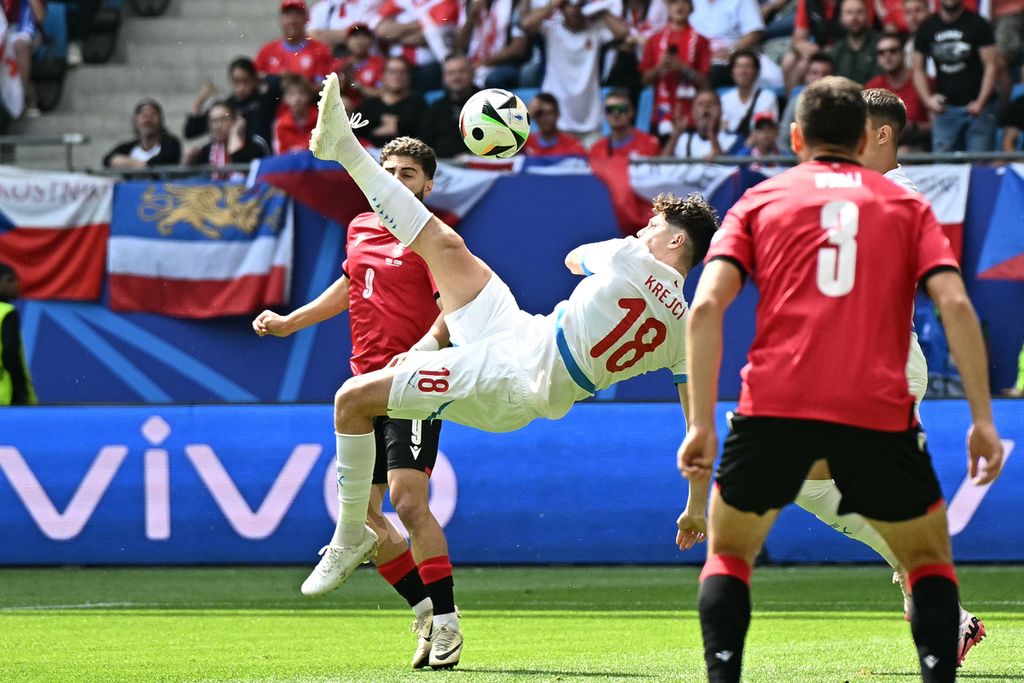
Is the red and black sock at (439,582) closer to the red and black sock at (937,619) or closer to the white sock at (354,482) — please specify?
the white sock at (354,482)

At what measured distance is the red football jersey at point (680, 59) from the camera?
15508 millimetres

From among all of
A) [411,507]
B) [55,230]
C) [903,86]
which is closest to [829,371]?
[411,507]

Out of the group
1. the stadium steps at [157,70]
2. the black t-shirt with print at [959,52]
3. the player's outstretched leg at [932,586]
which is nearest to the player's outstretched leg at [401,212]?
the player's outstretched leg at [932,586]

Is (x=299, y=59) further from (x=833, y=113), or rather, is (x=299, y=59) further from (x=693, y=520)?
(x=833, y=113)

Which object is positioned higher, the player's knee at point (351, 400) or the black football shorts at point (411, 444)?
the player's knee at point (351, 400)

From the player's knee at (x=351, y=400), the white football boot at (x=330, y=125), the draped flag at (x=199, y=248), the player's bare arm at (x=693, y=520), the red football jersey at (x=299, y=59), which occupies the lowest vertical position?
the draped flag at (x=199, y=248)

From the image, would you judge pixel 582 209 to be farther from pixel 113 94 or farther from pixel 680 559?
pixel 113 94

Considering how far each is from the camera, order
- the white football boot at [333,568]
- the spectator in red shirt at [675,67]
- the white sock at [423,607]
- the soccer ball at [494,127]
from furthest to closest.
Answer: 1. the spectator in red shirt at [675,67]
2. the soccer ball at [494,127]
3. the white sock at [423,607]
4. the white football boot at [333,568]

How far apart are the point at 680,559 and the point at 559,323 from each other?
5.03 metres

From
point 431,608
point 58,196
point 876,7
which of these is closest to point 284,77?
point 58,196

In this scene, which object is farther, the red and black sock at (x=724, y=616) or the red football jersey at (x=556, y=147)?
the red football jersey at (x=556, y=147)

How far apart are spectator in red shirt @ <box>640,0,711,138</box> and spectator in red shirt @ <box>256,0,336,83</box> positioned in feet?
10.4

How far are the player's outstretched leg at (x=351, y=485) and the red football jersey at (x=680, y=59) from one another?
9.18 meters

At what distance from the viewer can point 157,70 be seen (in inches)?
755
